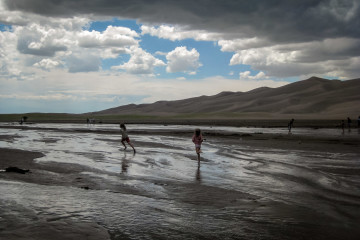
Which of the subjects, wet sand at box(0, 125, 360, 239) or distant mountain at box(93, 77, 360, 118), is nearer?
wet sand at box(0, 125, 360, 239)

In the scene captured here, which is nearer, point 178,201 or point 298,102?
point 178,201

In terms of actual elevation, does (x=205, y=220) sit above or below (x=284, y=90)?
below

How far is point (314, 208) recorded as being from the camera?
7.98 m

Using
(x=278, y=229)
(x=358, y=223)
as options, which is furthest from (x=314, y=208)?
(x=278, y=229)

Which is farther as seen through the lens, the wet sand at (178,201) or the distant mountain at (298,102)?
the distant mountain at (298,102)

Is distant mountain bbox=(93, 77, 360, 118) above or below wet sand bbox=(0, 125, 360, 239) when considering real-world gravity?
above

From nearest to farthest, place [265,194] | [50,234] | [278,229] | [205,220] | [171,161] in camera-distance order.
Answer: [50,234] → [278,229] → [205,220] → [265,194] → [171,161]

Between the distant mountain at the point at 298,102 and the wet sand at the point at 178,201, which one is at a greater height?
the distant mountain at the point at 298,102

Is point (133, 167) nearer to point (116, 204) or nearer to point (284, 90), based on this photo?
point (116, 204)

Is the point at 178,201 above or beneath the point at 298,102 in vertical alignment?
beneath

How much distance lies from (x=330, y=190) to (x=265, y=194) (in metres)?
2.13

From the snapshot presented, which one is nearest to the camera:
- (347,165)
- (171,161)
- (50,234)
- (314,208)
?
(50,234)

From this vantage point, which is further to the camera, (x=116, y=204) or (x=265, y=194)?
(x=265, y=194)

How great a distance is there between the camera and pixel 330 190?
996 cm
